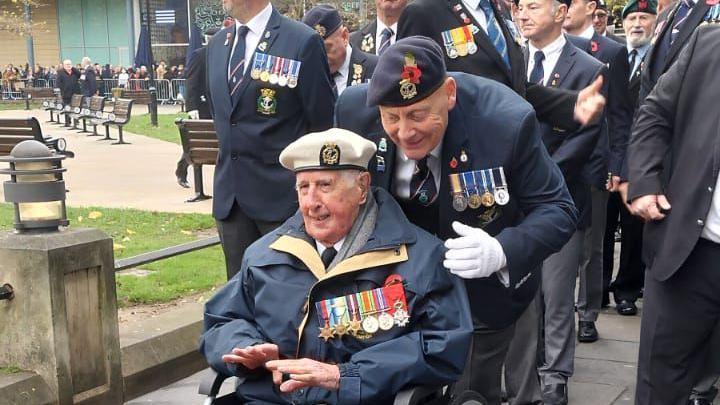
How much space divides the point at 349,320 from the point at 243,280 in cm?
43

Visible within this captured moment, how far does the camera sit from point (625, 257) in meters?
7.20

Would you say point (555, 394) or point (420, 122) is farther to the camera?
point (555, 394)

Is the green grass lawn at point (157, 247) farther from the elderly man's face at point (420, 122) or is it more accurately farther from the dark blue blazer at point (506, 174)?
the elderly man's face at point (420, 122)

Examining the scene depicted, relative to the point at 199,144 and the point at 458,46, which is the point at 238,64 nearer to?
the point at 458,46

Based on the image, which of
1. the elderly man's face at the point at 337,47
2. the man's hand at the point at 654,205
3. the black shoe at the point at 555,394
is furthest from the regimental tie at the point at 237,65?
the black shoe at the point at 555,394

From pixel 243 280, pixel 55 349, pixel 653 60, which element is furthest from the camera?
pixel 653 60

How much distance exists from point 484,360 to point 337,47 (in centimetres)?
317

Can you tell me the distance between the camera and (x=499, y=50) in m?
4.19

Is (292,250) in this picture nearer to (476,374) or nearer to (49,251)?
(476,374)

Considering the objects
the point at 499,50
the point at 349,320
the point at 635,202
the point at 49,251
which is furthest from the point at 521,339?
the point at 49,251

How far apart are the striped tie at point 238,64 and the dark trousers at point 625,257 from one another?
11.6 ft

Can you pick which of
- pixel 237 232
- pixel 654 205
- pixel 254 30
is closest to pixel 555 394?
pixel 654 205

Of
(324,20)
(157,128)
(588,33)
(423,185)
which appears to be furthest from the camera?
(157,128)

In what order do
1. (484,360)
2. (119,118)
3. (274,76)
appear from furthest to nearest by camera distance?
(119,118) → (274,76) → (484,360)
